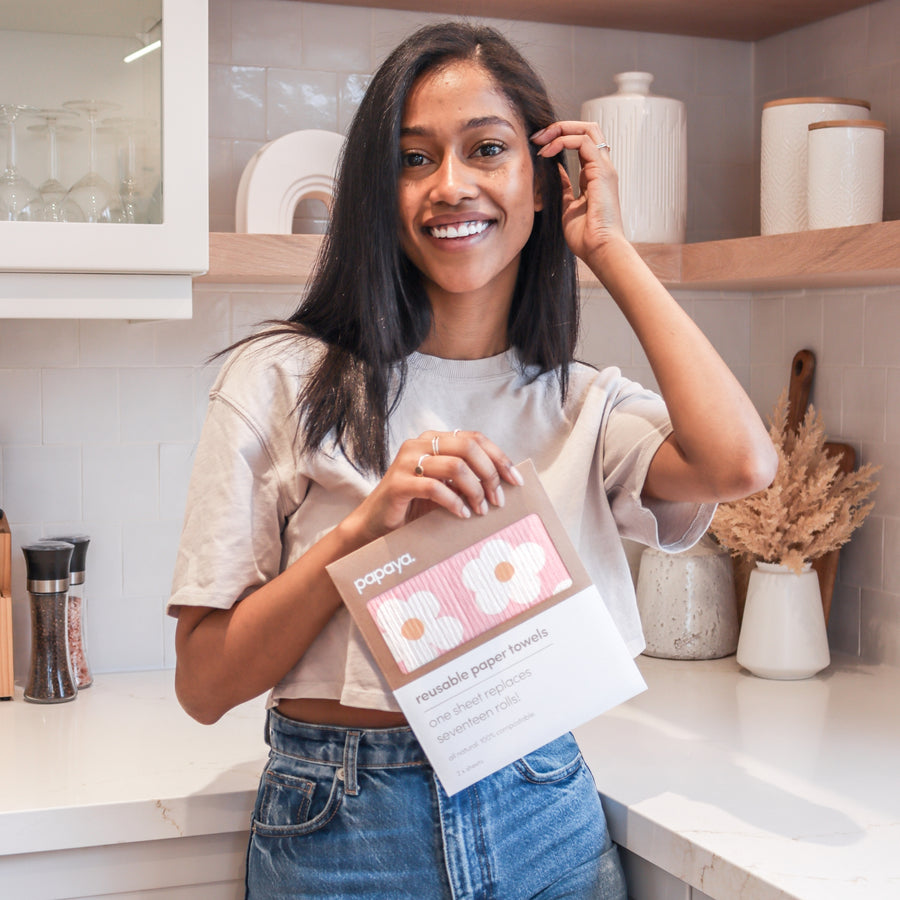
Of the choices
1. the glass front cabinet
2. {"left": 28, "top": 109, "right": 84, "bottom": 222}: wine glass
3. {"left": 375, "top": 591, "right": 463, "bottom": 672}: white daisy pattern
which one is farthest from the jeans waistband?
{"left": 28, "top": 109, "right": 84, "bottom": 222}: wine glass

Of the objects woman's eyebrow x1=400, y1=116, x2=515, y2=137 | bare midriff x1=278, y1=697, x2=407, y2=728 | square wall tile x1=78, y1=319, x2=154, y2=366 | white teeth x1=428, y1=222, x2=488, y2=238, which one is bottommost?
bare midriff x1=278, y1=697, x2=407, y2=728

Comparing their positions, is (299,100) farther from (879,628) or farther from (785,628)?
(879,628)

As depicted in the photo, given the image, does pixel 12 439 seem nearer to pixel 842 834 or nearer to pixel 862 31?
pixel 842 834

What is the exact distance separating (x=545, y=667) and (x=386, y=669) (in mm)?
138

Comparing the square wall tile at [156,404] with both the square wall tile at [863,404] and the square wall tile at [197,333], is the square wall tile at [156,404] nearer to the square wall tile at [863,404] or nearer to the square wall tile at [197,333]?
the square wall tile at [197,333]

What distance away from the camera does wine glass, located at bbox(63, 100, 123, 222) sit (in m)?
1.45

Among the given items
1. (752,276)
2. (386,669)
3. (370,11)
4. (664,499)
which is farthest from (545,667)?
(370,11)

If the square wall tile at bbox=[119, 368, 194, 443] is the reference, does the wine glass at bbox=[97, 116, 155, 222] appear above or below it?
above

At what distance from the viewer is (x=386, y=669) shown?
973 mm

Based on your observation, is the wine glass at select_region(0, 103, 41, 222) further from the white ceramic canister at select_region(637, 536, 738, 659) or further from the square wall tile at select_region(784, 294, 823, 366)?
the square wall tile at select_region(784, 294, 823, 366)

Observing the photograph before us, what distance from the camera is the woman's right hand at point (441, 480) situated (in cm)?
96

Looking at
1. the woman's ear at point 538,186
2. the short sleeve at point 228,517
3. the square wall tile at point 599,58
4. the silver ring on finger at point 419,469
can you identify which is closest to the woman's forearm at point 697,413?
the woman's ear at point 538,186

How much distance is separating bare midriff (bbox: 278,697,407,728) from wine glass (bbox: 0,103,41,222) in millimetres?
718

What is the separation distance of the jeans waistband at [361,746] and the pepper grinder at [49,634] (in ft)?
2.25
